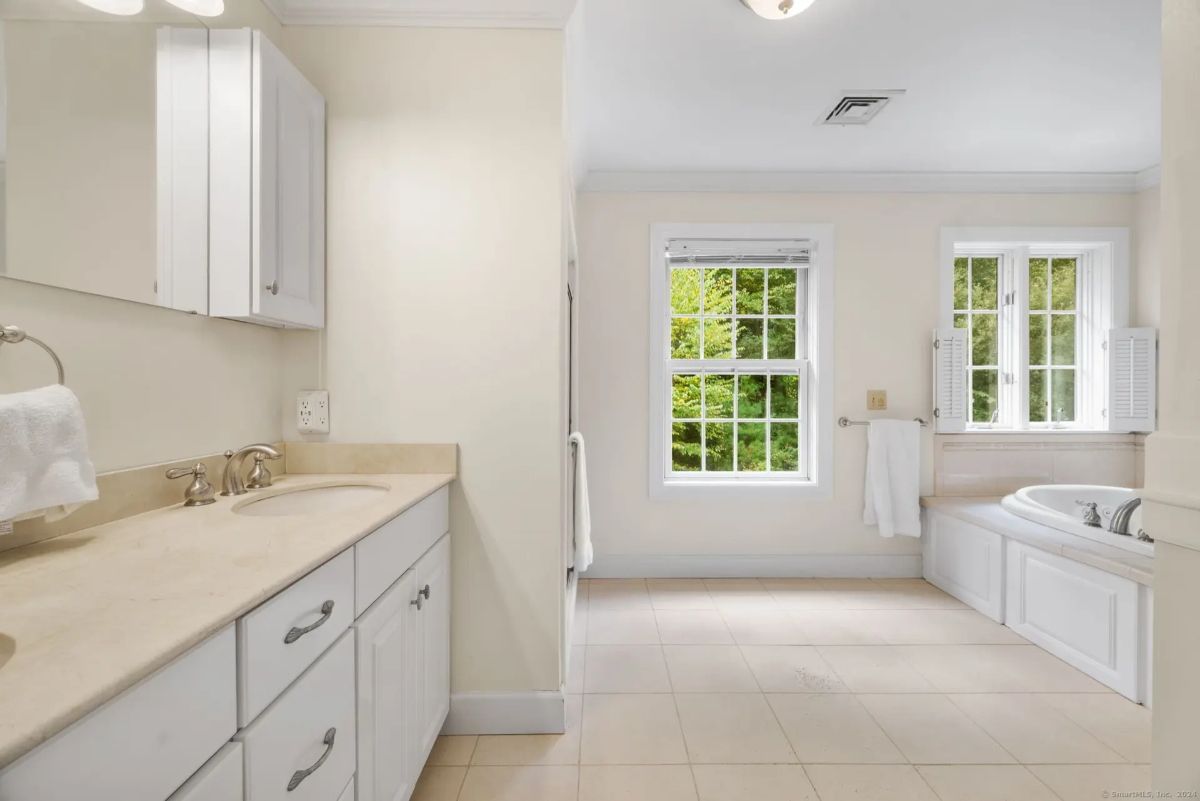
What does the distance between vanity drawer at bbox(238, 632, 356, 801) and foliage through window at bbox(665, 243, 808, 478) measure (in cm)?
266

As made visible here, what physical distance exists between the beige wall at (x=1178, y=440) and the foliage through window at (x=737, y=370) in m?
2.78

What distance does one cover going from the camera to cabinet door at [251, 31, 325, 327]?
148 cm

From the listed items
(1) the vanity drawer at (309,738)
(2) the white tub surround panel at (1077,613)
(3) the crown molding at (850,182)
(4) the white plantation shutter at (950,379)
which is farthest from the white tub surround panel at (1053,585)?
(1) the vanity drawer at (309,738)

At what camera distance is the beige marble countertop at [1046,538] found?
2131 mm

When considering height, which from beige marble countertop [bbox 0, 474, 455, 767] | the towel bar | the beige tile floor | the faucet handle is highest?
the towel bar

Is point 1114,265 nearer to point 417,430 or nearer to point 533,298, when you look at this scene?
point 533,298

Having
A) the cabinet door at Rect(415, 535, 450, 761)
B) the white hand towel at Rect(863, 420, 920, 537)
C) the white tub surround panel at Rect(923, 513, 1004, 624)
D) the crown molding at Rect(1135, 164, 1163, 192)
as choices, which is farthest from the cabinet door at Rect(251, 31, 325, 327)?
the crown molding at Rect(1135, 164, 1163, 192)

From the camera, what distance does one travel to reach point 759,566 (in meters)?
3.46

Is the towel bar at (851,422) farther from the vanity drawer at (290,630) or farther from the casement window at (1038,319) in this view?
the vanity drawer at (290,630)

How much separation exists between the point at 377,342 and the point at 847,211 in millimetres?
2932

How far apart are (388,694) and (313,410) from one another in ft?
3.22

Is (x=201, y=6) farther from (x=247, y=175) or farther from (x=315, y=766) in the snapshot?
(x=315, y=766)

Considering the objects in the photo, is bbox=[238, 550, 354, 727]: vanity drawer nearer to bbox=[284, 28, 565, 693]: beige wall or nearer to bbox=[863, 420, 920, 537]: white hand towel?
bbox=[284, 28, 565, 693]: beige wall

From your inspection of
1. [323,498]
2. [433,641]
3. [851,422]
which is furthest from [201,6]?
[851,422]
